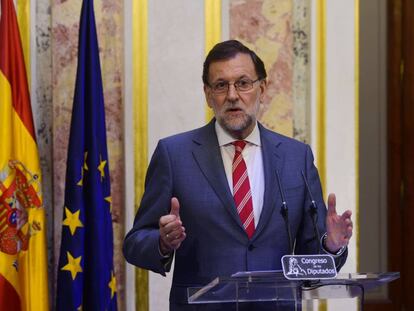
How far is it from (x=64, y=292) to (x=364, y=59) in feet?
8.60

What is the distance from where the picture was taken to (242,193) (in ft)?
9.46

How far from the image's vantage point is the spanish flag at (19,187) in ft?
12.2

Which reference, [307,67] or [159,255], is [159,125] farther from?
[159,255]

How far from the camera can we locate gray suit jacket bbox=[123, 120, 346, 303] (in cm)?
280

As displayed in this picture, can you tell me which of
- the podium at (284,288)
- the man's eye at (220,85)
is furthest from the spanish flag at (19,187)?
the podium at (284,288)

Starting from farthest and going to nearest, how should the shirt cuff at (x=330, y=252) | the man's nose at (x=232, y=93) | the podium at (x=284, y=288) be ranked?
the man's nose at (x=232, y=93) → the shirt cuff at (x=330, y=252) → the podium at (x=284, y=288)

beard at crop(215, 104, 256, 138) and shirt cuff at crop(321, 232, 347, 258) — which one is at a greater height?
beard at crop(215, 104, 256, 138)

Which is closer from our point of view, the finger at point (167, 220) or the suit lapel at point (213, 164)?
the finger at point (167, 220)

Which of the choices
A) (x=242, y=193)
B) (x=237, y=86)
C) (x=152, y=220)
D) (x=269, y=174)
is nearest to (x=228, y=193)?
(x=242, y=193)

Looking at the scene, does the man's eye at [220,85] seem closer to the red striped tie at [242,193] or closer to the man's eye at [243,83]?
the man's eye at [243,83]

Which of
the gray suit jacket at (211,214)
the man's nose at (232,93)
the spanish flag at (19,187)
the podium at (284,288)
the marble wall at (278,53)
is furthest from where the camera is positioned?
the marble wall at (278,53)

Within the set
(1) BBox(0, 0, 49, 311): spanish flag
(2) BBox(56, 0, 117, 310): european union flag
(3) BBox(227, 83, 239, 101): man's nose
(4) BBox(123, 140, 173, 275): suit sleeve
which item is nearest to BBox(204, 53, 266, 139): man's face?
(3) BBox(227, 83, 239, 101): man's nose

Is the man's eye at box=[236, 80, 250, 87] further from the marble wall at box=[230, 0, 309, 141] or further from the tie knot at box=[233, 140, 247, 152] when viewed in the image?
the marble wall at box=[230, 0, 309, 141]

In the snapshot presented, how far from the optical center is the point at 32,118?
381cm
